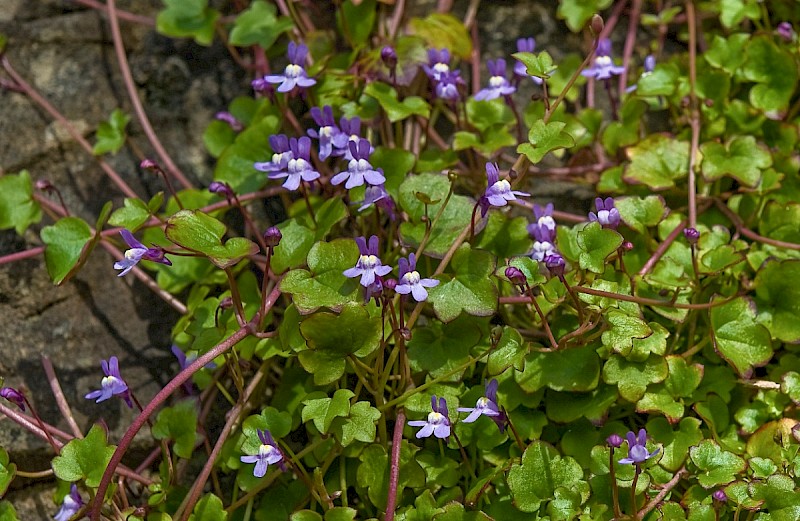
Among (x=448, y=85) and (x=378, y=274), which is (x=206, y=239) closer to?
(x=378, y=274)

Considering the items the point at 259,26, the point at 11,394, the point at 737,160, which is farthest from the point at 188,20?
the point at 737,160

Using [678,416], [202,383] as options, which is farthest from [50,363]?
[678,416]

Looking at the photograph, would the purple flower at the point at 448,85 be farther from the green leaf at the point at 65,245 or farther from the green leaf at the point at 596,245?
the green leaf at the point at 65,245

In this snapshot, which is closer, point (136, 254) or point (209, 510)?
point (136, 254)

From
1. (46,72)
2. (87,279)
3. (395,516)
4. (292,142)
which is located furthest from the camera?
(46,72)

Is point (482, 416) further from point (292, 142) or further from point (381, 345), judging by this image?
point (292, 142)

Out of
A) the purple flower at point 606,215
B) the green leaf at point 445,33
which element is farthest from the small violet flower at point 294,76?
the purple flower at point 606,215

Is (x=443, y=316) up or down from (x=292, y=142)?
down
